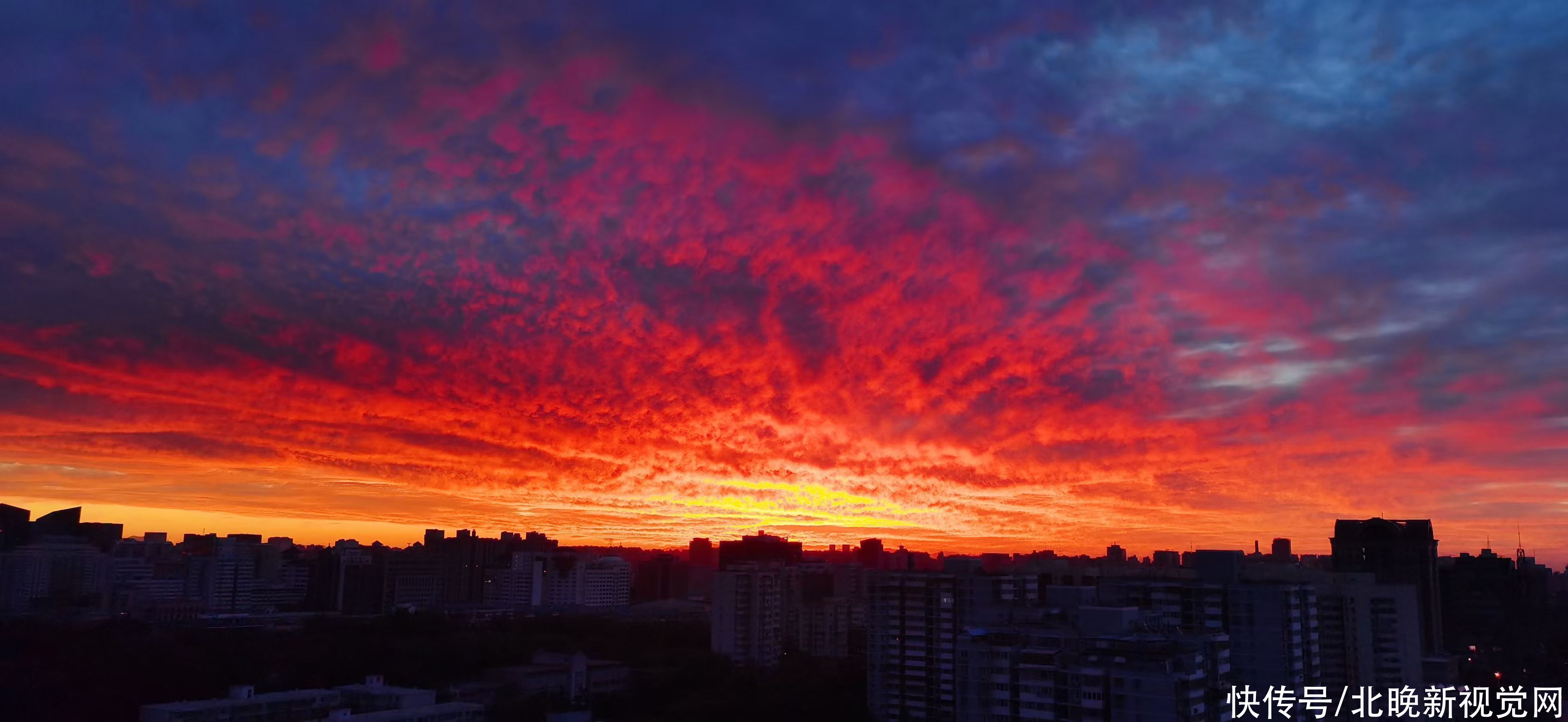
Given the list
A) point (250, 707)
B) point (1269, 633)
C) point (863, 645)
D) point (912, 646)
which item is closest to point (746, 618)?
point (863, 645)

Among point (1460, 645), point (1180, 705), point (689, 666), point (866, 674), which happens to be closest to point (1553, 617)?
point (1460, 645)

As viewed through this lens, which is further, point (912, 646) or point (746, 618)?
point (746, 618)

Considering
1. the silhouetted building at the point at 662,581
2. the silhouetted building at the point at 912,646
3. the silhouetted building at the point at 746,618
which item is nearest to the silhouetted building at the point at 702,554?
the silhouetted building at the point at 662,581

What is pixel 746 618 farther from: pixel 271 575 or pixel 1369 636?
pixel 271 575

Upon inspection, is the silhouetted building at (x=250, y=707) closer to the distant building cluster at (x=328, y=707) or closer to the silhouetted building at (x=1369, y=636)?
the distant building cluster at (x=328, y=707)

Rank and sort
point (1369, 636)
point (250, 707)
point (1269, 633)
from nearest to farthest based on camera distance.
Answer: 1. point (1269, 633)
2. point (250, 707)
3. point (1369, 636)

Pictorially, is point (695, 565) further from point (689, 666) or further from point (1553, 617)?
point (1553, 617)
